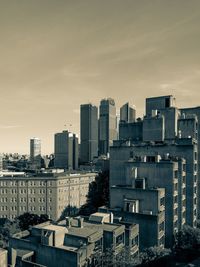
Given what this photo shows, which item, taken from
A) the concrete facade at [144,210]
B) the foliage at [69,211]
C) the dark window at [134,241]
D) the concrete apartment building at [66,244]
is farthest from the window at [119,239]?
the foliage at [69,211]

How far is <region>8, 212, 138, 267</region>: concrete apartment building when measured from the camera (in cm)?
5038

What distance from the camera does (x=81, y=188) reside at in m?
155

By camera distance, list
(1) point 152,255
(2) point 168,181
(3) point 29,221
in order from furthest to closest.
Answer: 1. (3) point 29,221
2. (2) point 168,181
3. (1) point 152,255

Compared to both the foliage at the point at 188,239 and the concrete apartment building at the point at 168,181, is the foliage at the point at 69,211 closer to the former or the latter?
the concrete apartment building at the point at 168,181

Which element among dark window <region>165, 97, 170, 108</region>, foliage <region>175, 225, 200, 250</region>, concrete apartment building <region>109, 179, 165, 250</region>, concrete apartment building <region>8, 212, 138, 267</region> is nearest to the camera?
concrete apartment building <region>8, 212, 138, 267</region>

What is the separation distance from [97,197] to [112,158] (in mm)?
35677

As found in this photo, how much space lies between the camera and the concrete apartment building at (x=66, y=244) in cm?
5038

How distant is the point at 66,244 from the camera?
55.2 m

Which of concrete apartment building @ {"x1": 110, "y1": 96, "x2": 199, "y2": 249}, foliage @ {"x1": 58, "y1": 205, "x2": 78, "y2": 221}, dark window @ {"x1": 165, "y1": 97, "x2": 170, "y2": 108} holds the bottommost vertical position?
Answer: foliage @ {"x1": 58, "y1": 205, "x2": 78, "y2": 221}

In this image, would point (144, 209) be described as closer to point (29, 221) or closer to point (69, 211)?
point (29, 221)

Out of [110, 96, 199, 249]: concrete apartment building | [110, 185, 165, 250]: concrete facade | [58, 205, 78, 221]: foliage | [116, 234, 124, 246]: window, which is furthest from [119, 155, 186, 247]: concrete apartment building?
[58, 205, 78, 221]: foliage

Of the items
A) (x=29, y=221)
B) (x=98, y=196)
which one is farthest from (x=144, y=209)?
(x=98, y=196)

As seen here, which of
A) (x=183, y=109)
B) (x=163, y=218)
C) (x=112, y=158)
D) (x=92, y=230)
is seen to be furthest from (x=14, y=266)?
(x=183, y=109)

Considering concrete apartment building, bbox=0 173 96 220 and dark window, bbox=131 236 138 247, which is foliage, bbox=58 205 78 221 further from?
dark window, bbox=131 236 138 247
